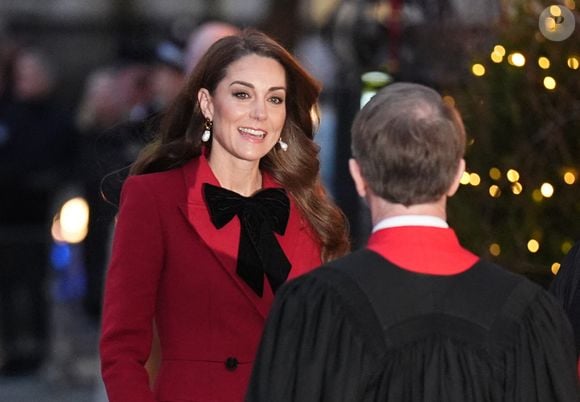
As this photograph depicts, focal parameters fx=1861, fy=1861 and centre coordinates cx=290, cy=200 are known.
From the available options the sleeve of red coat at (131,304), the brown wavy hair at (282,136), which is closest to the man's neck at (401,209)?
the sleeve of red coat at (131,304)

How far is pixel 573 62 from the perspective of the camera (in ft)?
22.4

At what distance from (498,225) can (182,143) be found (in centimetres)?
190

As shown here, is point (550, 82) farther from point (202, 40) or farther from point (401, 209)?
point (401, 209)

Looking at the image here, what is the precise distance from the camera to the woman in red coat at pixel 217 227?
514 cm

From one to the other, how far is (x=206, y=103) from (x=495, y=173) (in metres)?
1.94

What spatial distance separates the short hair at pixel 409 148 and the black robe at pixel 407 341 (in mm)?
170

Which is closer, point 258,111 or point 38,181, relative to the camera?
point 258,111

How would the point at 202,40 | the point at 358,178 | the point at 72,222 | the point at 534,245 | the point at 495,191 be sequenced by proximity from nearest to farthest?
the point at 358,178, the point at 534,245, the point at 495,191, the point at 202,40, the point at 72,222

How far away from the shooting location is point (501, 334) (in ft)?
13.4

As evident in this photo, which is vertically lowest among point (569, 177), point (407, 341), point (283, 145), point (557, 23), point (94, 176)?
point (94, 176)

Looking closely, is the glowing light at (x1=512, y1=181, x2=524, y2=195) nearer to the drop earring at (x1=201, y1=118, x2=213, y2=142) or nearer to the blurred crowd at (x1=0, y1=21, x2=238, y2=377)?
the drop earring at (x1=201, y1=118, x2=213, y2=142)

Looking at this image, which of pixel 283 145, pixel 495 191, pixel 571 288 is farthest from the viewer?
pixel 495 191

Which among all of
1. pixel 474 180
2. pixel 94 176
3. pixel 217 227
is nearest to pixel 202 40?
pixel 94 176

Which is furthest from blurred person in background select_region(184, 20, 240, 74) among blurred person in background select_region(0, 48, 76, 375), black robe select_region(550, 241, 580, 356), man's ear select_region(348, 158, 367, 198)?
man's ear select_region(348, 158, 367, 198)
